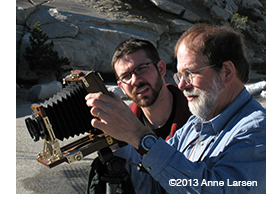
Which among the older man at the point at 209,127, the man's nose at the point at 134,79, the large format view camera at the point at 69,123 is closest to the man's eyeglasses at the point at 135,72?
the man's nose at the point at 134,79

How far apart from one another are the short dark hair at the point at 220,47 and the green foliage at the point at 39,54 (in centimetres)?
947

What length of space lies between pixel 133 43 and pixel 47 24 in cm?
1069

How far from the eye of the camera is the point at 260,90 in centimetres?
888

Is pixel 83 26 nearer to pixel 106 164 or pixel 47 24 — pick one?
pixel 47 24

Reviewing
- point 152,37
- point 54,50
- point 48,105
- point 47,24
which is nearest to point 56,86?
point 54,50

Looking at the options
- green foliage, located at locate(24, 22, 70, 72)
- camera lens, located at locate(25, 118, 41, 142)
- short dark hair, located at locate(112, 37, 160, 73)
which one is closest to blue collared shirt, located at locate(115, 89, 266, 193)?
camera lens, located at locate(25, 118, 41, 142)

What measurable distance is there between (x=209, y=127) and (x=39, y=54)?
381 inches

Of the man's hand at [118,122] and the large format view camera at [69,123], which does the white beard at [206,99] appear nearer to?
the man's hand at [118,122]

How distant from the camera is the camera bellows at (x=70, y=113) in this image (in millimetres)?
1668

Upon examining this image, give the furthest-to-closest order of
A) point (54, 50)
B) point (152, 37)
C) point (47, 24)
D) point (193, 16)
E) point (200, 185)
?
1. point (193, 16)
2. point (152, 37)
3. point (47, 24)
4. point (54, 50)
5. point (200, 185)

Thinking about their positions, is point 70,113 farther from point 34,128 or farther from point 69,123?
point 34,128

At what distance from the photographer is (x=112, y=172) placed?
1.54 meters

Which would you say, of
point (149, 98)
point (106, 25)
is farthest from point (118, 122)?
point (106, 25)

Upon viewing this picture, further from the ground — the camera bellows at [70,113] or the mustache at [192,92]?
the mustache at [192,92]
